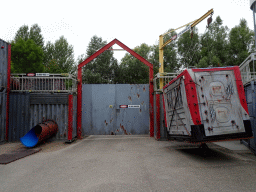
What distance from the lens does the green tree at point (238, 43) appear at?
3583 centimetres

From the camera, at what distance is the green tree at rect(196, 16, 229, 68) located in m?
35.5

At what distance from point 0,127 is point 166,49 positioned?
3684 centimetres

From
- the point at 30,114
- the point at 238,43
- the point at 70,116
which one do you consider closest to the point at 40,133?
the point at 70,116

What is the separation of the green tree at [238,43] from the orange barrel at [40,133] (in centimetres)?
3384

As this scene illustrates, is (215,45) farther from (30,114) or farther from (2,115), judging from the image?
(2,115)

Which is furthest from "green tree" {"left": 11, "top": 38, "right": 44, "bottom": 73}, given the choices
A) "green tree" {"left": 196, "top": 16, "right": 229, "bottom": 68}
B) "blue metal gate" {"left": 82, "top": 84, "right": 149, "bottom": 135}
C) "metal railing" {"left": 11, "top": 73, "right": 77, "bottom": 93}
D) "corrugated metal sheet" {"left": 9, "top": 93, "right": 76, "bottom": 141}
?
"green tree" {"left": 196, "top": 16, "right": 229, "bottom": 68}

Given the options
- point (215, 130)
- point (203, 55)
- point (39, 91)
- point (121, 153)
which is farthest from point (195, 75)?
point (203, 55)

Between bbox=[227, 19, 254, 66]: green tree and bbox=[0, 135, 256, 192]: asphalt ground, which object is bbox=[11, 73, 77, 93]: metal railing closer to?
bbox=[0, 135, 256, 192]: asphalt ground

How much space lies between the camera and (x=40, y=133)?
382 inches

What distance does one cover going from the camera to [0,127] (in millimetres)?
10672

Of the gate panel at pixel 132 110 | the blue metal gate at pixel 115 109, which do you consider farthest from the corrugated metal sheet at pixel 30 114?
the gate panel at pixel 132 110

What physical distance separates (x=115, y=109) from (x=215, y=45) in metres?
31.0

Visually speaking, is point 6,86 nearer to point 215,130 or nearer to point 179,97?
point 179,97

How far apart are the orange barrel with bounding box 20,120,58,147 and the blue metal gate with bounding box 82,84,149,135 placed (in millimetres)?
2626
